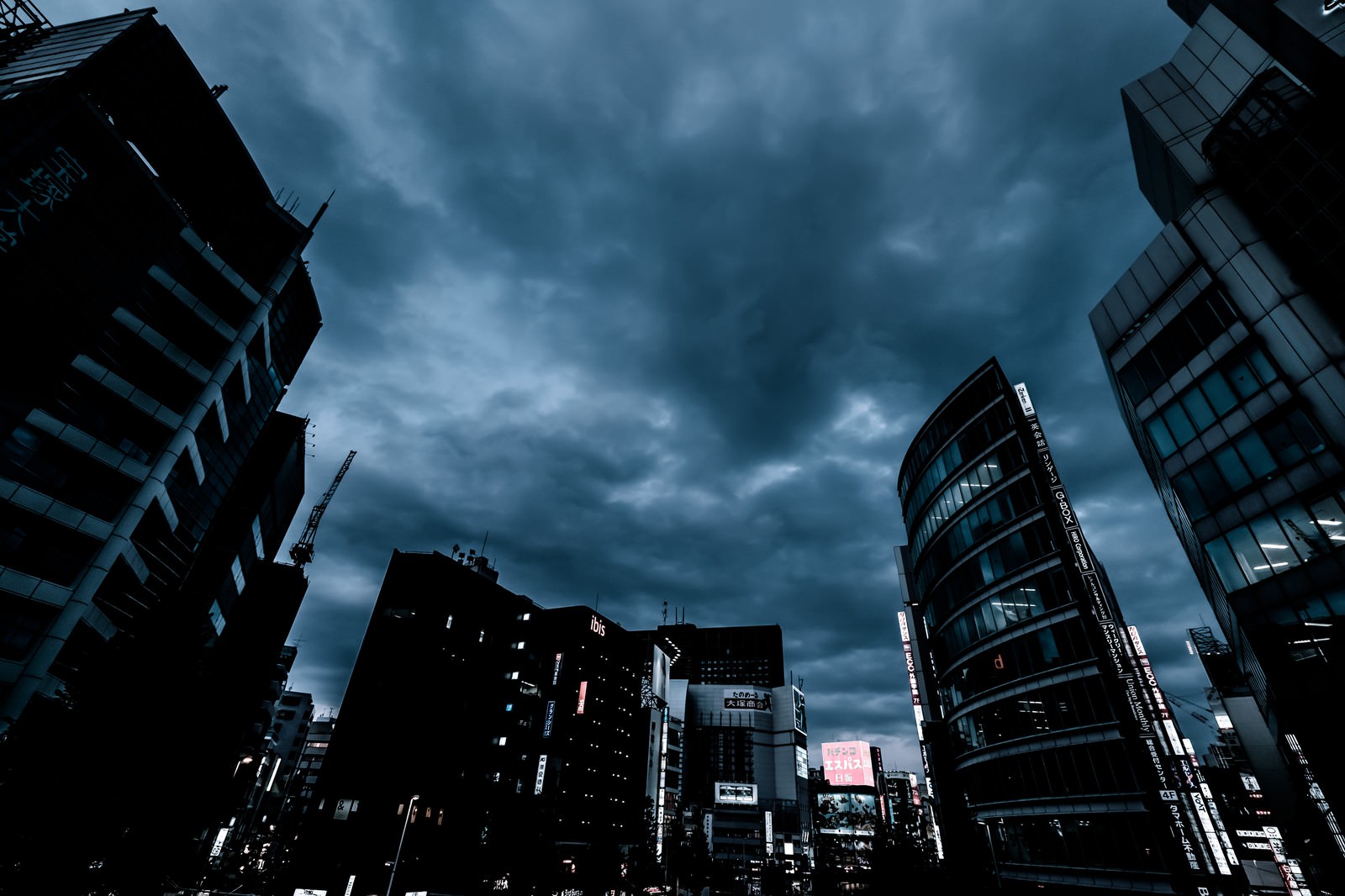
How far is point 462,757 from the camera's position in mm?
68938

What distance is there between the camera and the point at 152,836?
1953 cm

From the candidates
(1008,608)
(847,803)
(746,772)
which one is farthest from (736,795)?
(1008,608)

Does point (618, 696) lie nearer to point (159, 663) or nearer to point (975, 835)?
point (975, 835)

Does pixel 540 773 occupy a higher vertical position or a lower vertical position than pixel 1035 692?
lower

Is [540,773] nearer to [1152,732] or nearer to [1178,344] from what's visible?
[1152,732]

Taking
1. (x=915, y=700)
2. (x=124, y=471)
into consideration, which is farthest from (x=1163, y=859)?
(x=124, y=471)

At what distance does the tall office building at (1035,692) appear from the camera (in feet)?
101

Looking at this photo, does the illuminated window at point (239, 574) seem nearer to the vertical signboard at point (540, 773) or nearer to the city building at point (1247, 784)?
the vertical signboard at point (540, 773)

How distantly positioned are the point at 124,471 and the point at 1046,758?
68.7 metres

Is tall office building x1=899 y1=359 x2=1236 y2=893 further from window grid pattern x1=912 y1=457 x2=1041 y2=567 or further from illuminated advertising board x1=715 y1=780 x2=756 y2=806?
illuminated advertising board x1=715 y1=780 x2=756 y2=806

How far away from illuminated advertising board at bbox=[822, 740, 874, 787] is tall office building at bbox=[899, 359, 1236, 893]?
146862 millimetres

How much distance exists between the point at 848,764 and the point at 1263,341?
7802 inches

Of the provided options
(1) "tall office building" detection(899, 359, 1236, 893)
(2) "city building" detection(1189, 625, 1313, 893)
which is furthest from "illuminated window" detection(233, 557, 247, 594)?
(2) "city building" detection(1189, 625, 1313, 893)

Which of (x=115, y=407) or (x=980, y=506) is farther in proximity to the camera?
(x=980, y=506)
